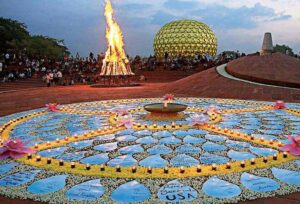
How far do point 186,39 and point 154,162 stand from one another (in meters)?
44.0

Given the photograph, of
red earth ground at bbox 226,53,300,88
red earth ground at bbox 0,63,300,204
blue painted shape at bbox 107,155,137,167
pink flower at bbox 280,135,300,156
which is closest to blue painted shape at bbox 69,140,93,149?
blue painted shape at bbox 107,155,137,167

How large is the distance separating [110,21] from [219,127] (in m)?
14.9

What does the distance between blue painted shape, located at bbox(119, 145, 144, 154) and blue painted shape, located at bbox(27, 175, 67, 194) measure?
4.91 feet

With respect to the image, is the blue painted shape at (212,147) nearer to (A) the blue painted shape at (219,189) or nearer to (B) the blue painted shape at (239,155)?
(B) the blue painted shape at (239,155)

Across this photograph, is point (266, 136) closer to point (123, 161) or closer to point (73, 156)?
point (123, 161)

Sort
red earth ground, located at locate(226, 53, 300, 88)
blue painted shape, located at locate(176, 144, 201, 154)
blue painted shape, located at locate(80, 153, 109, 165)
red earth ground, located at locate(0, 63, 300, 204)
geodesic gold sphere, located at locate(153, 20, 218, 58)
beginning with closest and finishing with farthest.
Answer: blue painted shape, located at locate(80, 153, 109, 165) < blue painted shape, located at locate(176, 144, 201, 154) < red earth ground, located at locate(0, 63, 300, 204) < red earth ground, located at locate(226, 53, 300, 88) < geodesic gold sphere, located at locate(153, 20, 218, 58)

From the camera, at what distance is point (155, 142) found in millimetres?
6668

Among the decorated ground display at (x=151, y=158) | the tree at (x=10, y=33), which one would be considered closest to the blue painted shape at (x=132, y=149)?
the decorated ground display at (x=151, y=158)

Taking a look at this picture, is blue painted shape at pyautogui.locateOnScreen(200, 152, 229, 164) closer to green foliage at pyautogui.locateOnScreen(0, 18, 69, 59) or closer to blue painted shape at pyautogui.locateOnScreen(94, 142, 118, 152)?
blue painted shape at pyautogui.locateOnScreen(94, 142, 118, 152)

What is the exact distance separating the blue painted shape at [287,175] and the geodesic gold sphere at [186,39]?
43627mm

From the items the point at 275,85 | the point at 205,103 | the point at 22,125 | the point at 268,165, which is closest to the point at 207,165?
the point at 268,165

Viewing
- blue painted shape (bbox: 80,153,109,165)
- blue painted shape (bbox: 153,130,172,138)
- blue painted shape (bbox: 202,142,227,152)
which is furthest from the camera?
blue painted shape (bbox: 153,130,172,138)

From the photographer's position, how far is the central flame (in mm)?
21413

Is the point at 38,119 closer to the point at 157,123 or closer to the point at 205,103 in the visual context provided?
the point at 157,123
